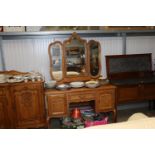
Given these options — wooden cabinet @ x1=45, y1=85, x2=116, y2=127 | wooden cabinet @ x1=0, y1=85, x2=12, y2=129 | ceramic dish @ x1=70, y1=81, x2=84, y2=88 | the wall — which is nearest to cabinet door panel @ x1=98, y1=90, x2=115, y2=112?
wooden cabinet @ x1=45, y1=85, x2=116, y2=127

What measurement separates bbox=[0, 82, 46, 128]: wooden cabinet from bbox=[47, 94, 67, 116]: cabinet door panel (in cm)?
10

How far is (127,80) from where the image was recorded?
3.00 m

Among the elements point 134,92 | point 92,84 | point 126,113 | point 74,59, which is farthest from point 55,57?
point 126,113

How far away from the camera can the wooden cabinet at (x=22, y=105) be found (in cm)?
241

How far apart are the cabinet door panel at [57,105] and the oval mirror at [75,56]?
0.47 m

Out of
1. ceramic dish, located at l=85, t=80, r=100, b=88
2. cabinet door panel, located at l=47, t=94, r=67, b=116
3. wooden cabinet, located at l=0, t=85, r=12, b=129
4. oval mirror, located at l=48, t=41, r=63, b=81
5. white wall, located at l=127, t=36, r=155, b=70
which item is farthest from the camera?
white wall, located at l=127, t=36, r=155, b=70

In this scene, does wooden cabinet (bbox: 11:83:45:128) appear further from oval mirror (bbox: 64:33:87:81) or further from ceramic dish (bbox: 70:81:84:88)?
oval mirror (bbox: 64:33:87:81)

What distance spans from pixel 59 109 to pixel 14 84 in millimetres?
715

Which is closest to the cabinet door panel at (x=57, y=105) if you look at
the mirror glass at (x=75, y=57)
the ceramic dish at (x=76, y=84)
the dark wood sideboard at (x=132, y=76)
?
the ceramic dish at (x=76, y=84)

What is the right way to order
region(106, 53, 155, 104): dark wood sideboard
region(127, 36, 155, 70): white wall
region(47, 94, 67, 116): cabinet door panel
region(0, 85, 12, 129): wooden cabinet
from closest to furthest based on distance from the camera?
region(0, 85, 12, 129): wooden cabinet < region(47, 94, 67, 116): cabinet door panel < region(106, 53, 155, 104): dark wood sideboard < region(127, 36, 155, 70): white wall

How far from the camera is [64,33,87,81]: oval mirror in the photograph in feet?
9.08

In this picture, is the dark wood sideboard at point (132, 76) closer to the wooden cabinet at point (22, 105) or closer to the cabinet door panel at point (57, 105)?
the cabinet door panel at point (57, 105)

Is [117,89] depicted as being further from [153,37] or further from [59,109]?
[153,37]
